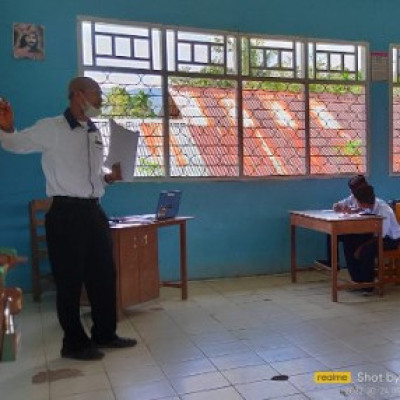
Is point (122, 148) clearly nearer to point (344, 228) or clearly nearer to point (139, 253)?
point (139, 253)

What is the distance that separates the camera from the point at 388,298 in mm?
4484

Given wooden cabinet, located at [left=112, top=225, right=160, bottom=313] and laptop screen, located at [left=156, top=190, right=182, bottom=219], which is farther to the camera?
laptop screen, located at [left=156, top=190, right=182, bottom=219]

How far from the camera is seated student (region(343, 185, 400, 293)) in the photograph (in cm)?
462

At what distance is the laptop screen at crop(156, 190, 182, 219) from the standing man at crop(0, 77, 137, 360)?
1101 millimetres

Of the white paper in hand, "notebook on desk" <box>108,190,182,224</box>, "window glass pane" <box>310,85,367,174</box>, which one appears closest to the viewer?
the white paper in hand

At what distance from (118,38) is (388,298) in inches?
132

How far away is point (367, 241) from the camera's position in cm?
466

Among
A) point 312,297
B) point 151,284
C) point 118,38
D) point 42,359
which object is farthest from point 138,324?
point 118,38

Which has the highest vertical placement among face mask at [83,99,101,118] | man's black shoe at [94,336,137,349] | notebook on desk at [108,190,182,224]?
face mask at [83,99,101,118]

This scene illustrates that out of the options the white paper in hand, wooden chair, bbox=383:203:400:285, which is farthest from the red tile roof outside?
the white paper in hand

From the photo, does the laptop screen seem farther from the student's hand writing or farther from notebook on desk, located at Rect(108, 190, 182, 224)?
the student's hand writing

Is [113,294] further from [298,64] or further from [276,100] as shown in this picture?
[298,64]

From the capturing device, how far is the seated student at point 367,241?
462 centimetres

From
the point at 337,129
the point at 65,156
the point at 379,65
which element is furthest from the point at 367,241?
the point at 65,156
